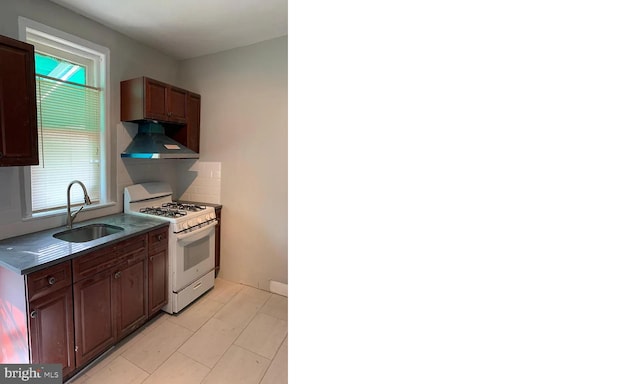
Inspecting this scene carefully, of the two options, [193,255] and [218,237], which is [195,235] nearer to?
[193,255]

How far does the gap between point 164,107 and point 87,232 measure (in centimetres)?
135

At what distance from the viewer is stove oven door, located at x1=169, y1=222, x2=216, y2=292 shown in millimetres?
2447

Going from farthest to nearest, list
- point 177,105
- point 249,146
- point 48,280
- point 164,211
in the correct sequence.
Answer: point 249,146 < point 177,105 < point 164,211 < point 48,280

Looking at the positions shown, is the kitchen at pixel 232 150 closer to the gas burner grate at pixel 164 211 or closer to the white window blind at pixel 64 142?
the white window blind at pixel 64 142

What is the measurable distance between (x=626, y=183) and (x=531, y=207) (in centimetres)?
11

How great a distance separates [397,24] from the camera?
0.44m

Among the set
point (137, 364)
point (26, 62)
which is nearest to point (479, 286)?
point (137, 364)

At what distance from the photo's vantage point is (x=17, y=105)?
1577 mm

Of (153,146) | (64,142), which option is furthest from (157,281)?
(64,142)

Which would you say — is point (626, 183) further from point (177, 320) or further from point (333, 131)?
point (177, 320)

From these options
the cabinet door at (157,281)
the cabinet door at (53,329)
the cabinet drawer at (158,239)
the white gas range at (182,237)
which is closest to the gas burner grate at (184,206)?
the white gas range at (182,237)

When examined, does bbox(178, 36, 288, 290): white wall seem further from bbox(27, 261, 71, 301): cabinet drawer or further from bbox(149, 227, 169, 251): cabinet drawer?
bbox(27, 261, 71, 301): cabinet drawer

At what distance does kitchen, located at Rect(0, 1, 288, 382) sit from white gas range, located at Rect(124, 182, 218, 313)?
0.50ft

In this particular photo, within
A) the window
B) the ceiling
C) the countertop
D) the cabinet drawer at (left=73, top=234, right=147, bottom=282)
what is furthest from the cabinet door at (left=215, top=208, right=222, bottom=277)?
the ceiling
